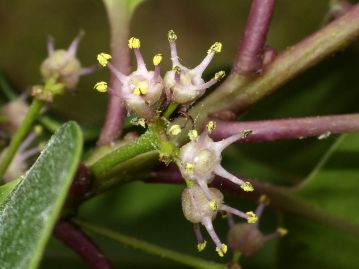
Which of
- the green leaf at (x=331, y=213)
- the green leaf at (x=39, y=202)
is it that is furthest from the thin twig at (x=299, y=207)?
the green leaf at (x=39, y=202)

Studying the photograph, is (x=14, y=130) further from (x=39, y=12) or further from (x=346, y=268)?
(x=39, y=12)

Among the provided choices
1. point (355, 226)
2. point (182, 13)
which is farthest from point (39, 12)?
point (355, 226)

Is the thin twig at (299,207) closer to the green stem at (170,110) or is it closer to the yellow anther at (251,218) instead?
the yellow anther at (251,218)

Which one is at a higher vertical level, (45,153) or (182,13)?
(182,13)

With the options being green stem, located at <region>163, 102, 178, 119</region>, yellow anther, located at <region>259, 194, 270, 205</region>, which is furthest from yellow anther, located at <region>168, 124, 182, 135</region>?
yellow anther, located at <region>259, 194, 270, 205</region>

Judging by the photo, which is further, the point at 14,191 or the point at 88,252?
the point at 88,252

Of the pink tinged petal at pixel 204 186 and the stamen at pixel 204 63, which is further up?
the stamen at pixel 204 63

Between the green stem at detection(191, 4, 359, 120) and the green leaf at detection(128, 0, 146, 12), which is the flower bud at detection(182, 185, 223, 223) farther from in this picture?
the green leaf at detection(128, 0, 146, 12)
